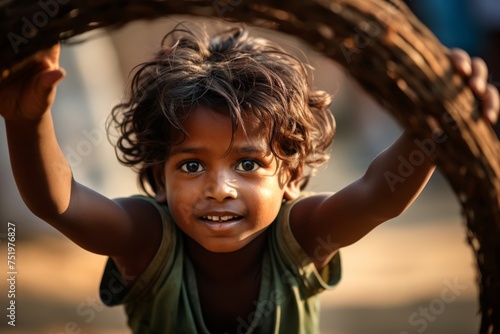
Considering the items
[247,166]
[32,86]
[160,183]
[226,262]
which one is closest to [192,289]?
[226,262]

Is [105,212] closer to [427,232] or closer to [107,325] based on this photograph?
[107,325]

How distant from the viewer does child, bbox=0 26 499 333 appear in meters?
1.50

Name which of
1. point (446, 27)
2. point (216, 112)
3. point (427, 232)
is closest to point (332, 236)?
point (216, 112)

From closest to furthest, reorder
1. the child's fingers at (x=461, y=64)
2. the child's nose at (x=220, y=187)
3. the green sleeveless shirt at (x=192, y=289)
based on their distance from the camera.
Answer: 1. the child's fingers at (x=461, y=64)
2. the child's nose at (x=220, y=187)
3. the green sleeveless shirt at (x=192, y=289)

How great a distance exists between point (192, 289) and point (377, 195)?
1.75 feet

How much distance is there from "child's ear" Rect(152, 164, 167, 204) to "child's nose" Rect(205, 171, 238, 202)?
265 mm

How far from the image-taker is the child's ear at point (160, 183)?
1.75m

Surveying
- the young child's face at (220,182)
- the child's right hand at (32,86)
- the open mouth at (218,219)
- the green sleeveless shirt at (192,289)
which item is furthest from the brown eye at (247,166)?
the child's right hand at (32,86)

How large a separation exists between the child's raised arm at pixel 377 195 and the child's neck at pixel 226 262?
0.39 ft

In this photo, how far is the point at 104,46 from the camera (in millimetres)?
5148

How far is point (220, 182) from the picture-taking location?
150 cm

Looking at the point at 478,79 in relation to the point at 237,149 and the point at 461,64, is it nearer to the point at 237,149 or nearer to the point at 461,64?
the point at 461,64

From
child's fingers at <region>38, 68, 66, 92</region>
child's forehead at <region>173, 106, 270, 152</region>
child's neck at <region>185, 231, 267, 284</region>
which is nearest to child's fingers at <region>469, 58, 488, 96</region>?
child's forehead at <region>173, 106, 270, 152</region>

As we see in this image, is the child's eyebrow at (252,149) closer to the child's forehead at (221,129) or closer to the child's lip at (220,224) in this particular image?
the child's forehead at (221,129)
